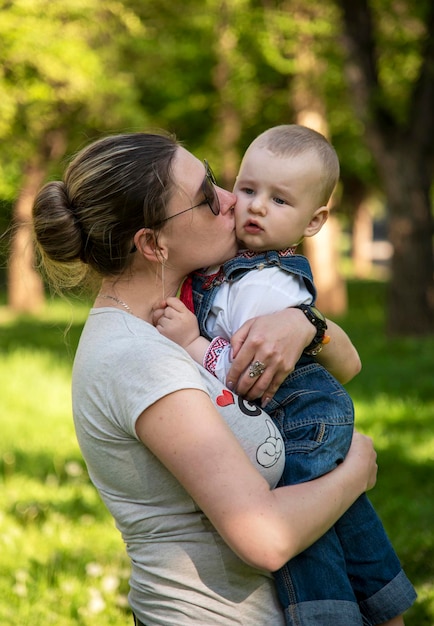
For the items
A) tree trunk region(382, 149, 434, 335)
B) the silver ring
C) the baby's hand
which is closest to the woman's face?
the baby's hand

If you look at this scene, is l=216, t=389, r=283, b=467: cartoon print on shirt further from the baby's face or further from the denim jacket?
the baby's face

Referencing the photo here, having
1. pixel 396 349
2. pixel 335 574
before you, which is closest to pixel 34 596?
pixel 335 574

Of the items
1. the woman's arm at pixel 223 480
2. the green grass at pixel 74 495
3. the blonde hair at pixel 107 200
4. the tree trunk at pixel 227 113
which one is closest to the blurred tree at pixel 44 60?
the green grass at pixel 74 495

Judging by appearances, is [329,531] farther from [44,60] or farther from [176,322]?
[44,60]

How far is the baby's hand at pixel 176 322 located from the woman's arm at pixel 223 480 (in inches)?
12.2

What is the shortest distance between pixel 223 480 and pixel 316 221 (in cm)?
98

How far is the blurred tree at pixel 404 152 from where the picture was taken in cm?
1292

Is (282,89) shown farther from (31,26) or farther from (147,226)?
(147,226)

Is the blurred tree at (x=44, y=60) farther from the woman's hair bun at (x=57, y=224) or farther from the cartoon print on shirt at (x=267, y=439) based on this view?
the cartoon print on shirt at (x=267, y=439)

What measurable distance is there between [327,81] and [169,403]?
18655 mm

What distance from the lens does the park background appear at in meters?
4.64

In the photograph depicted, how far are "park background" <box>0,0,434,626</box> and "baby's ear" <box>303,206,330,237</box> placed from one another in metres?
0.64

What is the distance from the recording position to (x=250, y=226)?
8.07 ft

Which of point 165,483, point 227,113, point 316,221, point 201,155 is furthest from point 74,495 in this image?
point 201,155
